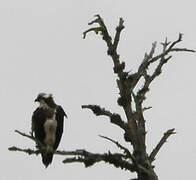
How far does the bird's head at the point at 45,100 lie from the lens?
12227 millimetres

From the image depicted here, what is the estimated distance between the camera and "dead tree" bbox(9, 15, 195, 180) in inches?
226

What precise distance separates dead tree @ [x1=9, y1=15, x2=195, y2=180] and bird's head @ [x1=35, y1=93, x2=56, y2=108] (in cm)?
514

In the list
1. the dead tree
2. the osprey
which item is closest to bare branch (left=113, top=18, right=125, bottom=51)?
the dead tree

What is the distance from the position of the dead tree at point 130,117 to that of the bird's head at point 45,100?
5.14 meters

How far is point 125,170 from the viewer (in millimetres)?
5801

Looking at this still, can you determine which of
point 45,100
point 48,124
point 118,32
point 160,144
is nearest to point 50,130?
point 48,124

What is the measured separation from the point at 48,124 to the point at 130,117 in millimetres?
5771

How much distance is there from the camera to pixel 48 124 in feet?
38.4

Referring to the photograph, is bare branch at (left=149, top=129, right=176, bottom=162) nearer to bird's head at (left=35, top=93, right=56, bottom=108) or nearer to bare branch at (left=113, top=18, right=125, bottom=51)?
bare branch at (left=113, top=18, right=125, bottom=51)

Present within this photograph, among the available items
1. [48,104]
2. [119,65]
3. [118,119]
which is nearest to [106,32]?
[119,65]

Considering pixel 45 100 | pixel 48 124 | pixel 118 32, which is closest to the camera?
pixel 118 32

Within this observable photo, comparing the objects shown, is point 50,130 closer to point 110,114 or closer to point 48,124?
point 48,124

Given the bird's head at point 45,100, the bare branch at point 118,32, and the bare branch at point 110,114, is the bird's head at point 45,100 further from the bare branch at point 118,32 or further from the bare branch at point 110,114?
the bare branch at point 110,114

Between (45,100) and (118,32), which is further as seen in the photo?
(45,100)
